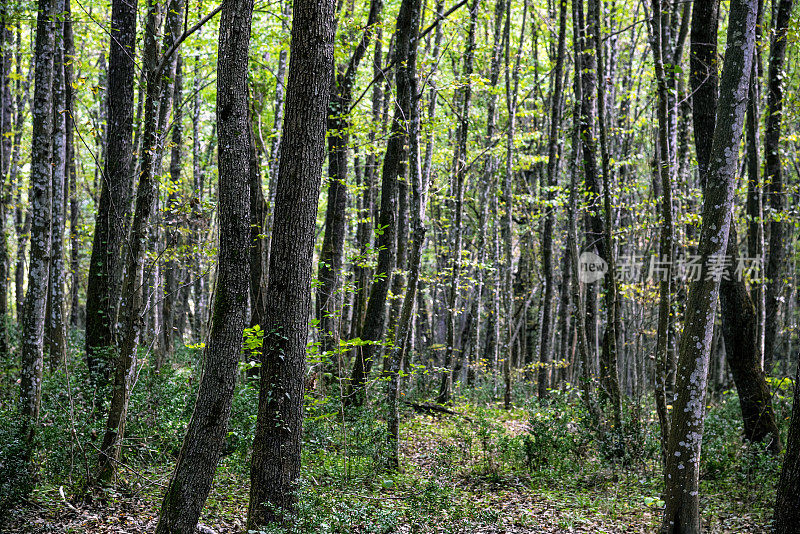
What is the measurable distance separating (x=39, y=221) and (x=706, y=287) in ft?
24.7

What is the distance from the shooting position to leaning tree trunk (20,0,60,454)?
22.1ft

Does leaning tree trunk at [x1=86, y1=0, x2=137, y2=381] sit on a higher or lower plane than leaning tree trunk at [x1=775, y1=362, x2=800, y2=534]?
higher

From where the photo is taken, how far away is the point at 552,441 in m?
8.65

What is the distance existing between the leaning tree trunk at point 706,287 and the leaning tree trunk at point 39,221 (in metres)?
6.75

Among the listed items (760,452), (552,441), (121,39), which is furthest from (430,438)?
(121,39)

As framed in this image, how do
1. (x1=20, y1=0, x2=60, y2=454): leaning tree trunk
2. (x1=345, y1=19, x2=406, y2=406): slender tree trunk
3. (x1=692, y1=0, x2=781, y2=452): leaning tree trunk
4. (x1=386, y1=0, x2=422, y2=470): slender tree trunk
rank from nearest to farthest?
1. (x1=20, y1=0, x2=60, y2=454): leaning tree trunk
2. (x1=386, y1=0, x2=422, y2=470): slender tree trunk
3. (x1=692, y1=0, x2=781, y2=452): leaning tree trunk
4. (x1=345, y1=19, x2=406, y2=406): slender tree trunk

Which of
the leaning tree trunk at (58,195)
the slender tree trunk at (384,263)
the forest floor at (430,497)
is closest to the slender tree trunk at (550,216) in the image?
the slender tree trunk at (384,263)

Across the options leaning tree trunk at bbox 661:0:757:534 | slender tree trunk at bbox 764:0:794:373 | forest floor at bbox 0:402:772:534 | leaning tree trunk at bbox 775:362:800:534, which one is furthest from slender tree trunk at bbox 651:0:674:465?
leaning tree trunk at bbox 775:362:800:534

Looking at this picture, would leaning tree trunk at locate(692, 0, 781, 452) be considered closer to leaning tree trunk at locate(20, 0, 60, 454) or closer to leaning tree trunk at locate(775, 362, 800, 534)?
leaning tree trunk at locate(775, 362, 800, 534)

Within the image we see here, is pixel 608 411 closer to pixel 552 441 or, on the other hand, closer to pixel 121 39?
pixel 552 441

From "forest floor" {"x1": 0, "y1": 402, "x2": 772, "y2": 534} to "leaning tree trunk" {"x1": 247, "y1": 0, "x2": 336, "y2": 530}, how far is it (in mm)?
422

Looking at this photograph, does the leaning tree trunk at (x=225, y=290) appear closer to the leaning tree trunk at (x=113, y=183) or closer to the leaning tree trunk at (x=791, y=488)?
the leaning tree trunk at (x=113, y=183)

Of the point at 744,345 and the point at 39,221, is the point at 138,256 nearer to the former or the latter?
the point at 39,221

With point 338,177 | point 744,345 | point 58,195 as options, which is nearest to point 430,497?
point 744,345
